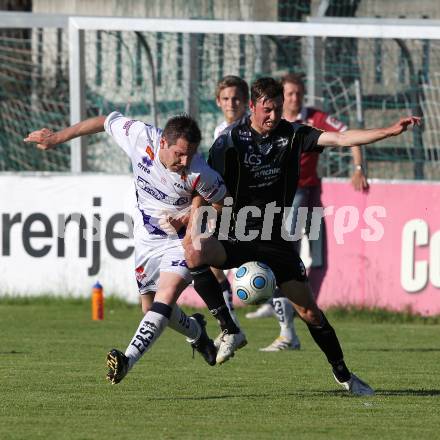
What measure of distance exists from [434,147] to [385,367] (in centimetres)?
562

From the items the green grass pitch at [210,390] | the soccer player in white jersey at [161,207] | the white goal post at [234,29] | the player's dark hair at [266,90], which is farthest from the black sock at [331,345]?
the white goal post at [234,29]

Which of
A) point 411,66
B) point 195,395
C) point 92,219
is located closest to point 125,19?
point 92,219

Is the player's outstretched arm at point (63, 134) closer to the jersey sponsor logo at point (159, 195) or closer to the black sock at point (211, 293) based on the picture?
the jersey sponsor logo at point (159, 195)

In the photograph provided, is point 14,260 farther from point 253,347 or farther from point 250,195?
point 250,195

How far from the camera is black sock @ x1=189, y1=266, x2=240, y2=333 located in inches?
351

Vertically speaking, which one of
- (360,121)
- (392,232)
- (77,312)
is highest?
(360,121)

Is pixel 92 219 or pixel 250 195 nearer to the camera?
pixel 250 195

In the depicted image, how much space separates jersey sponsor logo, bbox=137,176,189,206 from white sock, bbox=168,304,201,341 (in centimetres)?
75

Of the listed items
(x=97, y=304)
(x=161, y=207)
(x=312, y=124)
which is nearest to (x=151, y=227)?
(x=161, y=207)

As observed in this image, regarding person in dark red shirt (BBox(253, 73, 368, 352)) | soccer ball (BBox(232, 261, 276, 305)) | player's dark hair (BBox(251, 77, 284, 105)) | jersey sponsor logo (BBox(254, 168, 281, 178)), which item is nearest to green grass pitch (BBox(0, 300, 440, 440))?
person in dark red shirt (BBox(253, 73, 368, 352))

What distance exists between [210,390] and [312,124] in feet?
15.5

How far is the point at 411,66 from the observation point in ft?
51.1

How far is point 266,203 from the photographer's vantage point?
29.4 feet

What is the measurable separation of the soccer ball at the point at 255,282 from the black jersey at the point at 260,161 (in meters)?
0.28
